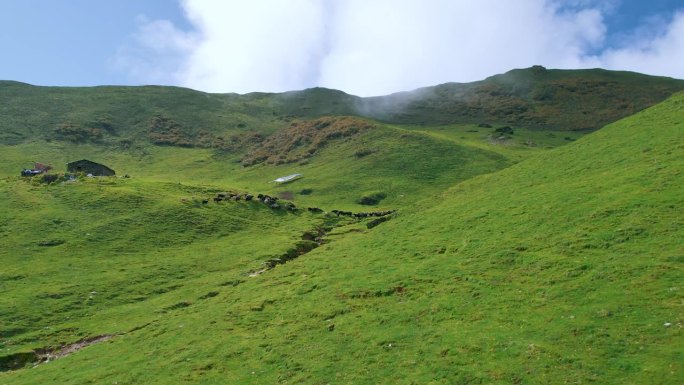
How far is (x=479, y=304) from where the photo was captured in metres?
26.3

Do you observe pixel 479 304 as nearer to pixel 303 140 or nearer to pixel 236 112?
pixel 303 140

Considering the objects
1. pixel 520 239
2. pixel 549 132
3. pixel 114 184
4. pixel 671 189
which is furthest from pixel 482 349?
pixel 549 132

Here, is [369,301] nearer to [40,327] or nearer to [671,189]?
[671,189]

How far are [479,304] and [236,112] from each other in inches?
7020

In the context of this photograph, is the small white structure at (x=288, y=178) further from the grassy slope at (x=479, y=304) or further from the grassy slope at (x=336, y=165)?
the grassy slope at (x=479, y=304)

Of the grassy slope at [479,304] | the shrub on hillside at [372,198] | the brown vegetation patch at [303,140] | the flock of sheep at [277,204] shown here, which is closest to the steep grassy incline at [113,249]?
the flock of sheep at [277,204]

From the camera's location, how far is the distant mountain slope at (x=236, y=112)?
15800cm

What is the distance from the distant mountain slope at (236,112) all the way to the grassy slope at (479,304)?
117973 mm

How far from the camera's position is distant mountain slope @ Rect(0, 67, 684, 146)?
15800cm

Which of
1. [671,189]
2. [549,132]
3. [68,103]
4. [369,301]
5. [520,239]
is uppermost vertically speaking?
[68,103]

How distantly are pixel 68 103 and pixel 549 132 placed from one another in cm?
15231

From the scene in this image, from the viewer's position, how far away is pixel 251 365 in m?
26.5

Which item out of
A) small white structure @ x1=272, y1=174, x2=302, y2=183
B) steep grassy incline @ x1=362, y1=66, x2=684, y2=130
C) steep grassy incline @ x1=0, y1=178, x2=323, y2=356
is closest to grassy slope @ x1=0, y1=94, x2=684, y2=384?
steep grassy incline @ x1=0, y1=178, x2=323, y2=356

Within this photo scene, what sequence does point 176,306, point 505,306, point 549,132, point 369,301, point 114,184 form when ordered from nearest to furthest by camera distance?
point 505,306 < point 369,301 < point 176,306 < point 114,184 < point 549,132
